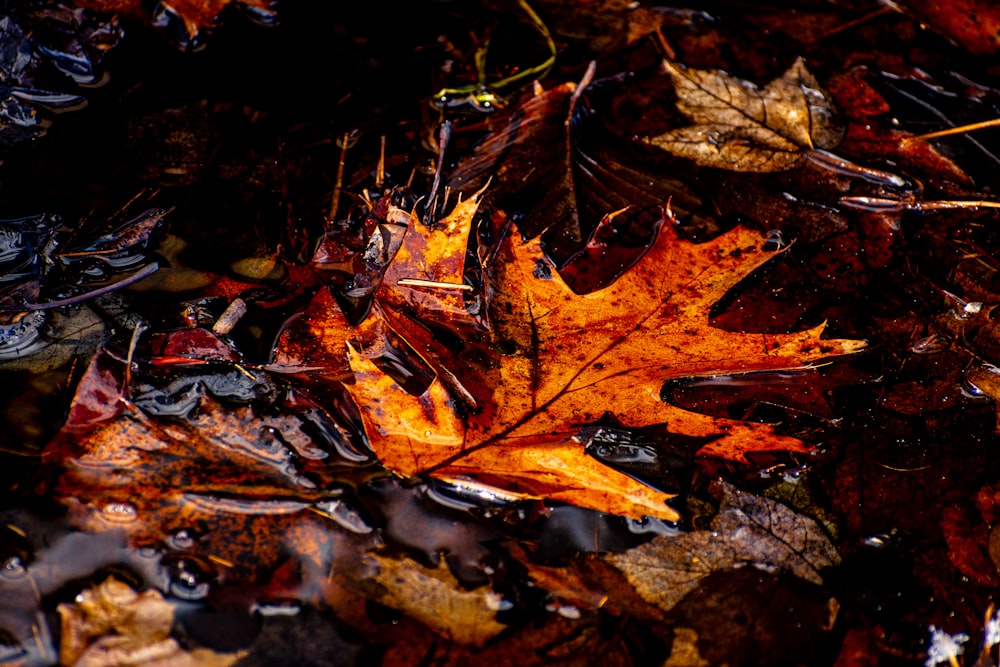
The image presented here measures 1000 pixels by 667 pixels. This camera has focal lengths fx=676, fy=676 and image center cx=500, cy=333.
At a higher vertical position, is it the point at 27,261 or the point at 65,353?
the point at 27,261

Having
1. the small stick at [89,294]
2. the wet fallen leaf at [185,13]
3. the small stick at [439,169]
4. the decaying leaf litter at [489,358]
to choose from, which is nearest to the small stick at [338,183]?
the decaying leaf litter at [489,358]

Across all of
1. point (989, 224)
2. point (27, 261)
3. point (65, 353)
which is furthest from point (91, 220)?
point (989, 224)

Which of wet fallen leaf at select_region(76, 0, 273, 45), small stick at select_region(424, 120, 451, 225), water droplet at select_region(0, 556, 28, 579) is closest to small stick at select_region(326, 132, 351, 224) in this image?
small stick at select_region(424, 120, 451, 225)

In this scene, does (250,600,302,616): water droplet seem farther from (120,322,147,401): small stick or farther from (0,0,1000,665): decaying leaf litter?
(120,322,147,401): small stick

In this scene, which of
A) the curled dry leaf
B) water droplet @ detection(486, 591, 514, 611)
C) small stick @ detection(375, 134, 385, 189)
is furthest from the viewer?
the curled dry leaf

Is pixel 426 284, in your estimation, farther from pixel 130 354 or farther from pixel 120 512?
pixel 120 512

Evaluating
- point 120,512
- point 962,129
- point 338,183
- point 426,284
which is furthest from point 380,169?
point 962,129

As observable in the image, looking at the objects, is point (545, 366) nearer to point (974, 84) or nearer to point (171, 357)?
point (171, 357)
